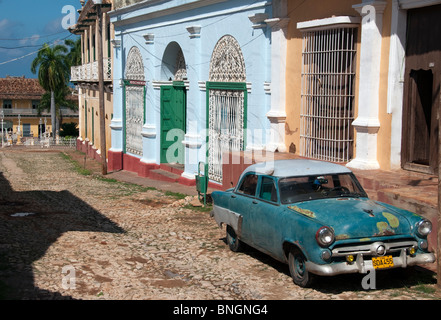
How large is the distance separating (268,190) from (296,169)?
46 cm

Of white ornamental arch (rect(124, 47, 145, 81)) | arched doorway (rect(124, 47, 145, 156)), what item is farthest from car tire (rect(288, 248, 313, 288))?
white ornamental arch (rect(124, 47, 145, 81))

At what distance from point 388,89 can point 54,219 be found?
21.7 feet

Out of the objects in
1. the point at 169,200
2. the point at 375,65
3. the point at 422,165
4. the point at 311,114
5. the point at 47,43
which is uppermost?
the point at 47,43

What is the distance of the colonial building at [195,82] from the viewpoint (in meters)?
13.5

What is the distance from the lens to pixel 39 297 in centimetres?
659

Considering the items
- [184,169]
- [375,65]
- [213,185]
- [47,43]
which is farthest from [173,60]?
[47,43]

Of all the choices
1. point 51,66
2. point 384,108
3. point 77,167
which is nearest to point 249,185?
point 384,108

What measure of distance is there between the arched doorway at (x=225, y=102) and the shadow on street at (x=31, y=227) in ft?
12.4

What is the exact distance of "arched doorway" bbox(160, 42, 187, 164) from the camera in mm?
18984

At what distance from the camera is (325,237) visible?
253 inches

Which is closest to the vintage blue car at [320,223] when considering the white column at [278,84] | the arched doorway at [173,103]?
the white column at [278,84]

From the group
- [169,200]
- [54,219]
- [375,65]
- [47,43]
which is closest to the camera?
[375,65]

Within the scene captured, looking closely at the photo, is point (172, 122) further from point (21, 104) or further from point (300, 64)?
point (21, 104)

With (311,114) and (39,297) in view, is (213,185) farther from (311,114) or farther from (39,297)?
(39,297)
